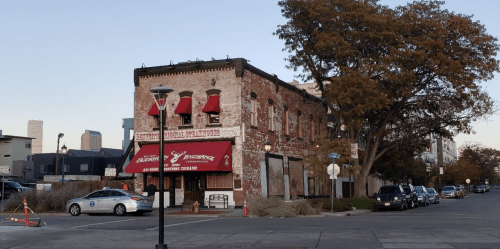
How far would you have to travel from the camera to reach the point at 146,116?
3750 cm

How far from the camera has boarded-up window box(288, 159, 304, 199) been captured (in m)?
42.3

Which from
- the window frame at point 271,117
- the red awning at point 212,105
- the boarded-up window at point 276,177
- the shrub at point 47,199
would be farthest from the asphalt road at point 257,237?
the window frame at point 271,117

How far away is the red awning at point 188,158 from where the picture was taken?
110 feet

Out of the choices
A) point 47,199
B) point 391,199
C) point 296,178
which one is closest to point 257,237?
point 47,199

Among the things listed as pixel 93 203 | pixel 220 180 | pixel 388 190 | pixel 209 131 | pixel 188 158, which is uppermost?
pixel 209 131

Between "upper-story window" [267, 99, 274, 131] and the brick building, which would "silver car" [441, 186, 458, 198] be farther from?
"upper-story window" [267, 99, 274, 131]

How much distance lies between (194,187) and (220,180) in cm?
205

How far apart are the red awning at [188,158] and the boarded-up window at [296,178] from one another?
30.1ft

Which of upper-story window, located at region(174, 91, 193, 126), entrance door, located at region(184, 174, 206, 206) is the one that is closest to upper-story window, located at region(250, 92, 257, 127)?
upper-story window, located at region(174, 91, 193, 126)

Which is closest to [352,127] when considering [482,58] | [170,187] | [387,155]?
[482,58]

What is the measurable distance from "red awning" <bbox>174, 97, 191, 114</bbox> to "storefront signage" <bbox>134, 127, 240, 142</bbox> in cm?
128

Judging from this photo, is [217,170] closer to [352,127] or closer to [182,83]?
[182,83]

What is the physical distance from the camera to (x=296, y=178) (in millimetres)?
43312

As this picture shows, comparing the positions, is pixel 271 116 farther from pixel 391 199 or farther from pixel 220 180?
pixel 391 199
